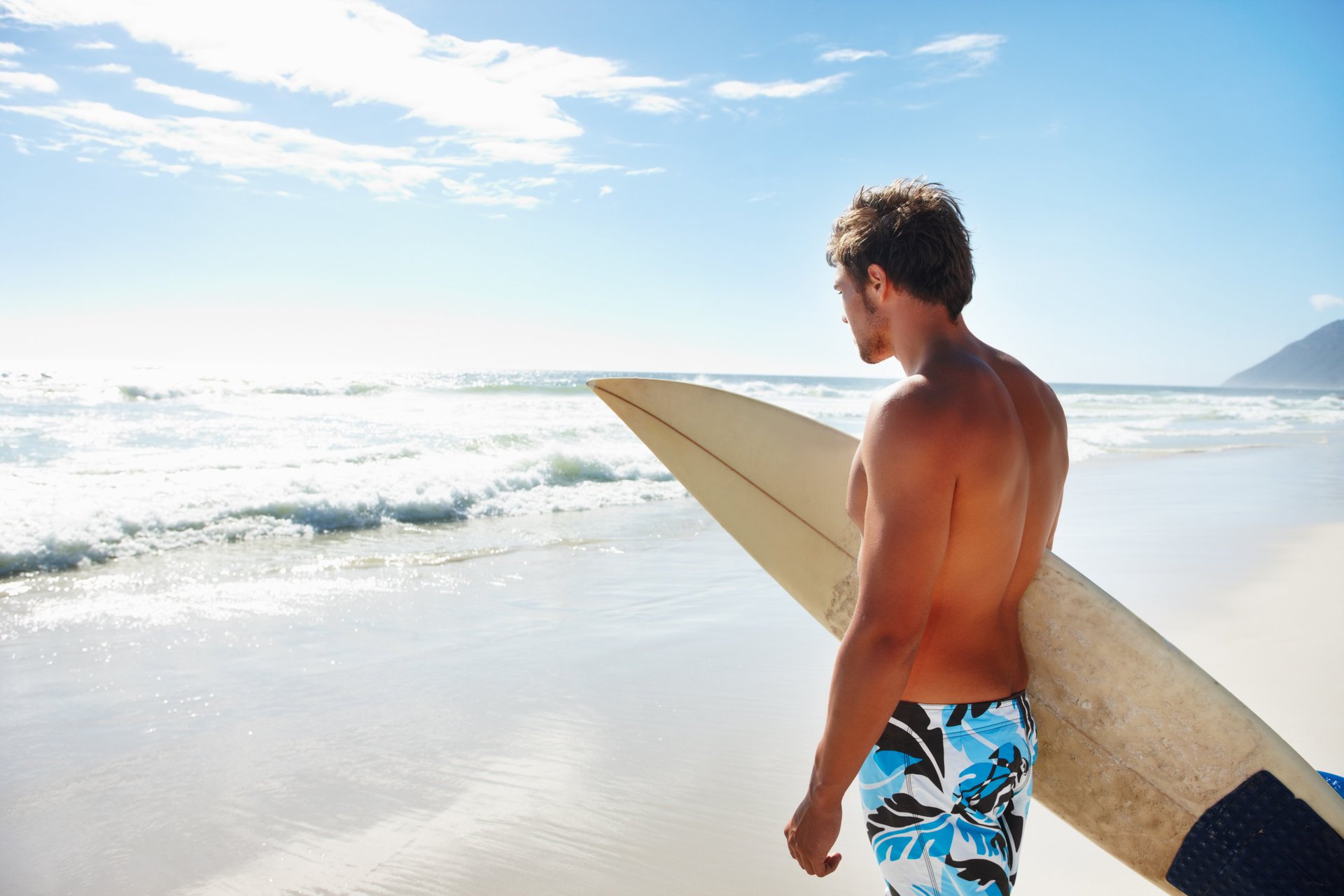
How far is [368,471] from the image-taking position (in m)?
9.89

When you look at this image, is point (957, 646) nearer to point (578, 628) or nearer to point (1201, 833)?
point (1201, 833)

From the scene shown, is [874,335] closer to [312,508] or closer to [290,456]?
[312,508]

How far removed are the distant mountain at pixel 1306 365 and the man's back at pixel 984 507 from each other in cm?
13495

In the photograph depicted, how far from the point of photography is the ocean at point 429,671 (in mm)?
2551

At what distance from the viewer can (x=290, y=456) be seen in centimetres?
1214

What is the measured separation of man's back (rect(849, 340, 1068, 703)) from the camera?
1118mm

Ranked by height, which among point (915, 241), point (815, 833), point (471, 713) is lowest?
point (471, 713)

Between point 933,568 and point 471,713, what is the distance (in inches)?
112

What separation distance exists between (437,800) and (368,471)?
765 cm

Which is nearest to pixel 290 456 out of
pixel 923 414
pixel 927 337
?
pixel 927 337

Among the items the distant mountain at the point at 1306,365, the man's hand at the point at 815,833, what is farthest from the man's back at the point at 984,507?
the distant mountain at the point at 1306,365

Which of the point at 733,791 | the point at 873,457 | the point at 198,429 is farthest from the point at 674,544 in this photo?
the point at 198,429

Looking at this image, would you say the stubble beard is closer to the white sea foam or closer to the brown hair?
the brown hair

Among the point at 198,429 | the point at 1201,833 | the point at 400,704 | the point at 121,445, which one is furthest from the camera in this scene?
the point at 198,429
